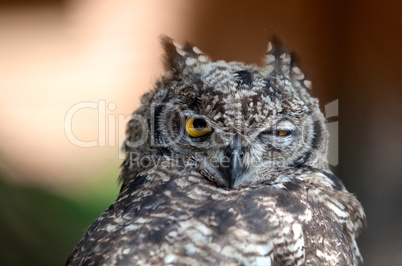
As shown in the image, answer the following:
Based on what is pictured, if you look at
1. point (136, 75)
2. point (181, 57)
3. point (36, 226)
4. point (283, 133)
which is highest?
point (136, 75)

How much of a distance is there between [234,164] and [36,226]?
240 cm

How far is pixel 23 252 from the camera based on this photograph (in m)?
3.59

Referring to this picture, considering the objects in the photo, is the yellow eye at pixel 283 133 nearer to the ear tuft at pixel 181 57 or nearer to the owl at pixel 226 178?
the owl at pixel 226 178

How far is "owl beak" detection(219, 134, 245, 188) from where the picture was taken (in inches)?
69.0

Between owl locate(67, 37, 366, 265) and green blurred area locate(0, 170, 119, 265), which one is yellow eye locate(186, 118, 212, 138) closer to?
owl locate(67, 37, 366, 265)

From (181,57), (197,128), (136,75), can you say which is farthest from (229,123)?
(136,75)

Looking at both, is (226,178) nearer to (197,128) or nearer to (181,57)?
(197,128)

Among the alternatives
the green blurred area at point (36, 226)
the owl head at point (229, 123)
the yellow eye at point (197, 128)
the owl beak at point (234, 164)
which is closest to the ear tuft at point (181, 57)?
the owl head at point (229, 123)

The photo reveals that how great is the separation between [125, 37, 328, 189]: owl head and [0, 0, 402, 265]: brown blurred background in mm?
2034

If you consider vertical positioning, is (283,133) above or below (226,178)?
above

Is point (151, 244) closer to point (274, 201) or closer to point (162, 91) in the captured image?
point (274, 201)

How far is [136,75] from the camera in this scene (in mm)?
4293

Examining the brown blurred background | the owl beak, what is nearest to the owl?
the owl beak

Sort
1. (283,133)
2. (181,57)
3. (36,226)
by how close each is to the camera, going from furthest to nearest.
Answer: (36,226), (181,57), (283,133)
